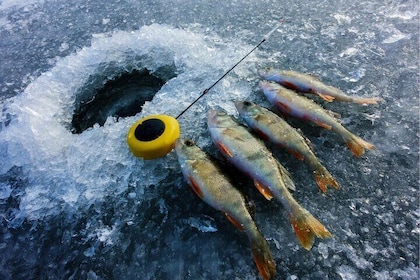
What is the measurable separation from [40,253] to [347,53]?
3063 millimetres

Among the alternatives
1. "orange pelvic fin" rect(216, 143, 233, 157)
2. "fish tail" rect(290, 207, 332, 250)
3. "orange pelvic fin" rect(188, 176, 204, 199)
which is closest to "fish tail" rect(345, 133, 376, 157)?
"fish tail" rect(290, 207, 332, 250)

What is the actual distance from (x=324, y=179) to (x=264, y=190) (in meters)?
0.41

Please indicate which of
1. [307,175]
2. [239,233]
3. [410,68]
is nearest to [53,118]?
[239,233]

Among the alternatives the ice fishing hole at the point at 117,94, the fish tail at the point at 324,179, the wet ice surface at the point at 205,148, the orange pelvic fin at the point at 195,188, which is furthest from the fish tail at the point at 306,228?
the ice fishing hole at the point at 117,94

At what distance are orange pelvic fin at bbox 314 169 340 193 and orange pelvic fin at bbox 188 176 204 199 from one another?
747 millimetres

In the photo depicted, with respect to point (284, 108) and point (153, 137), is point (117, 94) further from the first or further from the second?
point (284, 108)

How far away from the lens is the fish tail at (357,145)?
2.10 m

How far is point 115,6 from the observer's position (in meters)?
4.22

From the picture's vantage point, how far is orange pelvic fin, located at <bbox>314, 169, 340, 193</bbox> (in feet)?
6.35

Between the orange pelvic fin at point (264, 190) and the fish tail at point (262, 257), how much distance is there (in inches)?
10.1

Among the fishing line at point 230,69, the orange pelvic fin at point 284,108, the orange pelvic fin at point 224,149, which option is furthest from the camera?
the fishing line at point 230,69

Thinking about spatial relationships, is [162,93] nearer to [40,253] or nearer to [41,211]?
[41,211]

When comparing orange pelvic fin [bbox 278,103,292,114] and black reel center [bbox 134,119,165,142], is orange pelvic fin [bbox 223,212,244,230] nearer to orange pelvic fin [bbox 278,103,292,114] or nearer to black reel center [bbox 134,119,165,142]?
black reel center [bbox 134,119,165,142]

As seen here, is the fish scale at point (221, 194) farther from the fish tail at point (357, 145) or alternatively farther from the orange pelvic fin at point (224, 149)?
the fish tail at point (357, 145)
